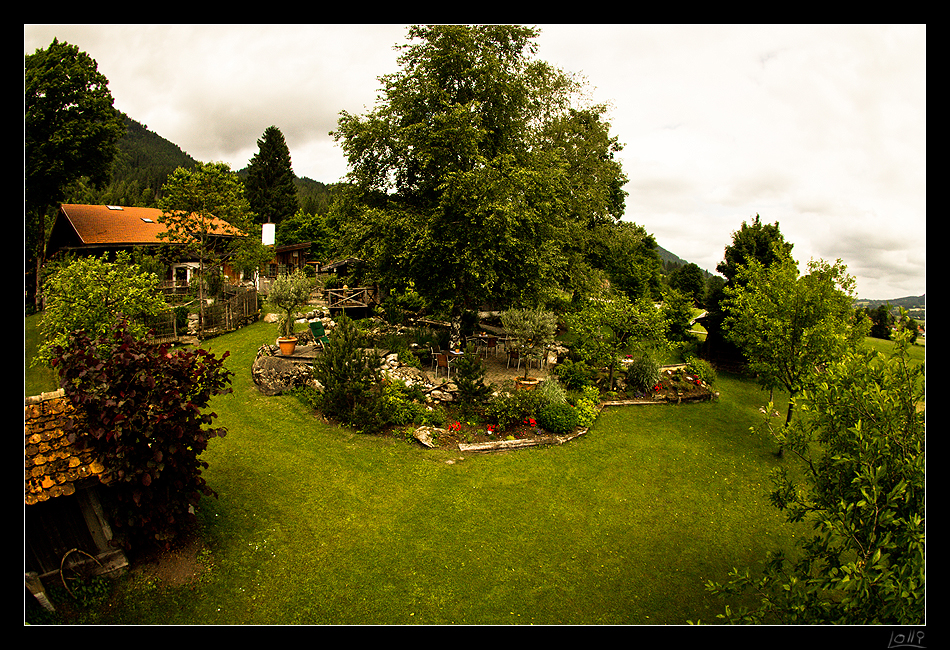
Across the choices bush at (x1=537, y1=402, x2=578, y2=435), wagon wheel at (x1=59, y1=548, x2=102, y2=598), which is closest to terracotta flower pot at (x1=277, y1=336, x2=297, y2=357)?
bush at (x1=537, y1=402, x2=578, y2=435)

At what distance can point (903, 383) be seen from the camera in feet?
17.3

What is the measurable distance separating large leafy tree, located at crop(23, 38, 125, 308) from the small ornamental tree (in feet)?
77.8

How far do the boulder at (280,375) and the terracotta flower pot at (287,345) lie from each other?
0.41 meters

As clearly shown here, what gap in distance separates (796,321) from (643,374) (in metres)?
5.73

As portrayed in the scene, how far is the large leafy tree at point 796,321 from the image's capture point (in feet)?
46.2

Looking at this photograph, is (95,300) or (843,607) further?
(95,300)

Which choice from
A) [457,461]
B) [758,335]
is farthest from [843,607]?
[758,335]

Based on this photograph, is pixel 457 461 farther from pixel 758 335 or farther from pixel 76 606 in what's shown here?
pixel 758 335

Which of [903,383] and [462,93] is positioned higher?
[462,93]

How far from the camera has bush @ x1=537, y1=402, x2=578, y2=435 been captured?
14344 mm

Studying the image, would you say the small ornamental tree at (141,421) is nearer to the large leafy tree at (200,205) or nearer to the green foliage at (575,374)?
the green foliage at (575,374)

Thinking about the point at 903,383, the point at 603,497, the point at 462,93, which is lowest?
the point at 603,497

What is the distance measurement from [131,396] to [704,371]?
2054 centimetres
